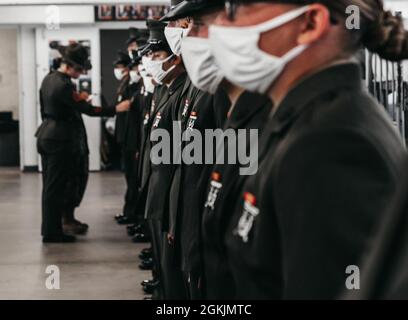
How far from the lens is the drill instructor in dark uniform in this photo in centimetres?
773

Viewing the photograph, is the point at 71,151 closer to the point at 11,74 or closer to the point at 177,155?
the point at 177,155

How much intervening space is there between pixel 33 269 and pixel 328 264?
18.6 ft

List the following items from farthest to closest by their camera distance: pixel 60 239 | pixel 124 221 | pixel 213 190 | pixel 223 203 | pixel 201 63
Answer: pixel 124 221 → pixel 60 239 → pixel 201 63 → pixel 213 190 → pixel 223 203

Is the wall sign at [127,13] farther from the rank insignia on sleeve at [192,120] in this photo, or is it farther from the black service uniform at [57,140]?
the rank insignia on sleeve at [192,120]

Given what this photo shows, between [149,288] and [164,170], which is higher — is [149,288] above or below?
below

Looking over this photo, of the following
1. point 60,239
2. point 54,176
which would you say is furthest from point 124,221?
point 54,176

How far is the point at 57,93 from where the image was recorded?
764 cm

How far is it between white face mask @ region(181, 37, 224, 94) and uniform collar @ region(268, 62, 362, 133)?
3.05 ft

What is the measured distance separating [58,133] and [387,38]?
20.5 ft

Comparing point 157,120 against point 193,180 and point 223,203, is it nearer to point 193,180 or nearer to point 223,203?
point 193,180

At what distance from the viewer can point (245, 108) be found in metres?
2.18

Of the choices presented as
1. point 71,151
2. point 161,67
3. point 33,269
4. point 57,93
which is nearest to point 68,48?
point 57,93

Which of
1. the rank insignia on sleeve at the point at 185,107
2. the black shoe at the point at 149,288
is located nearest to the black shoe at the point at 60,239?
the black shoe at the point at 149,288

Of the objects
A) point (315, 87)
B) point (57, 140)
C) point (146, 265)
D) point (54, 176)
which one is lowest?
point (146, 265)
